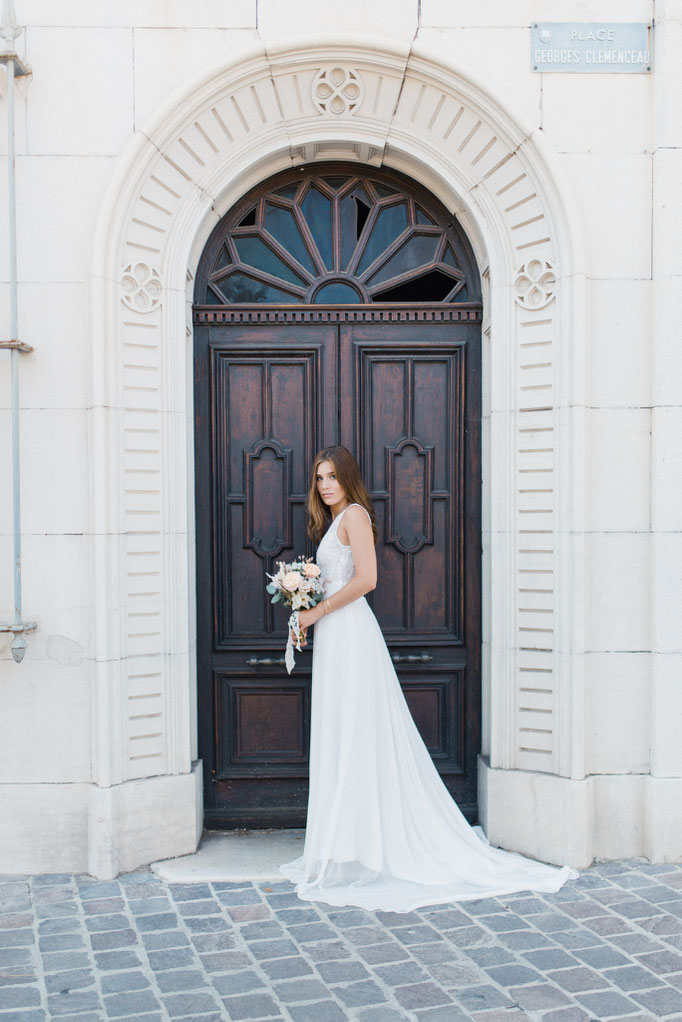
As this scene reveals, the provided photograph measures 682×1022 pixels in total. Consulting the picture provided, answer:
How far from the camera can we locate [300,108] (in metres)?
5.05

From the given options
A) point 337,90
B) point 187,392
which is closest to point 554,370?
point 337,90

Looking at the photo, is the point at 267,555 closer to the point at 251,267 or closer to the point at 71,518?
the point at 71,518

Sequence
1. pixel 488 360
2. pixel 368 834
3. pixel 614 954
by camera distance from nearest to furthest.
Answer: pixel 614 954 < pixel 368 834 < pixel 488 360

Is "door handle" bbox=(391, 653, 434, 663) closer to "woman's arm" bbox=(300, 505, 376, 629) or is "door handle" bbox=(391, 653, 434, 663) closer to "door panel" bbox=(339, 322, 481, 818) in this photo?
"door panel" bbox=(339, 322, 481, 818)

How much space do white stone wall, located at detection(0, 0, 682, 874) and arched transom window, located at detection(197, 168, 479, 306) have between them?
0.81 meters

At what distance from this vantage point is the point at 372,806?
15.3ft

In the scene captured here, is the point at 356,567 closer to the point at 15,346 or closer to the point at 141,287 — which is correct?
the point at 141,287

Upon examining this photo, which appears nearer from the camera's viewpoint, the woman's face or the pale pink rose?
the pale pink rose

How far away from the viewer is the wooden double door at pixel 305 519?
Answer: 5.39 metres

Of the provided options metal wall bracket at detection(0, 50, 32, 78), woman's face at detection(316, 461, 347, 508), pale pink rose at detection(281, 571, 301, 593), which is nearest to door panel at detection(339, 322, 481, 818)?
woman's face at detection(316, 461, 347, 508)

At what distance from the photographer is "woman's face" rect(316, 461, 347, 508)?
15.9 ft

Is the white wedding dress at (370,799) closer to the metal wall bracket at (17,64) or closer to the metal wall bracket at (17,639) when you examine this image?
the metal wall bracket at (17,639)

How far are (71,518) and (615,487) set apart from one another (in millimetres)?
3124

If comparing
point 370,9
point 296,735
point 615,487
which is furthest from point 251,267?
point 296,735
